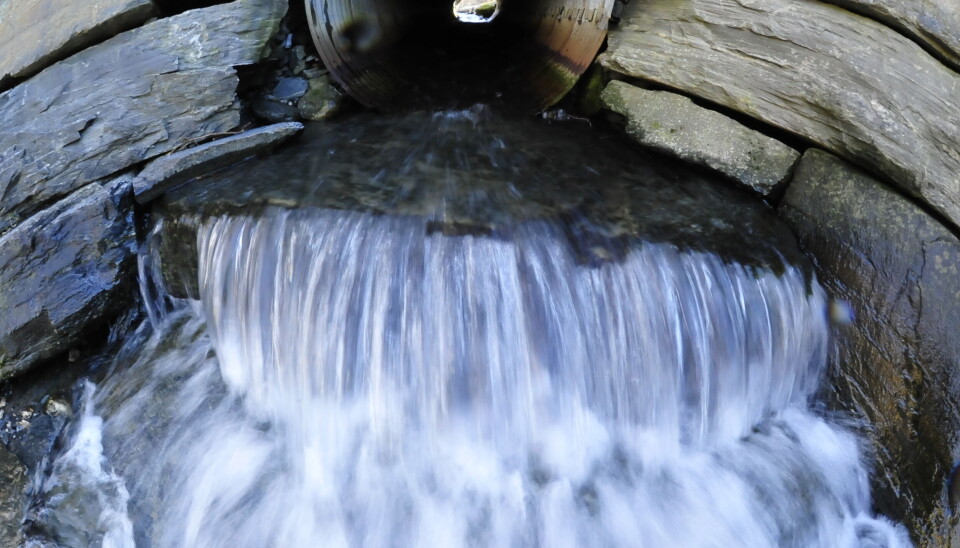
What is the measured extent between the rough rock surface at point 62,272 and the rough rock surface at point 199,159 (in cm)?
12

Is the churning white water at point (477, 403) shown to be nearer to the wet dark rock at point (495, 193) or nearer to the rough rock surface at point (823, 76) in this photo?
the wet dark rock at point (495, 193)

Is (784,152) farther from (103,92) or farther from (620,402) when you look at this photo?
(103,92)

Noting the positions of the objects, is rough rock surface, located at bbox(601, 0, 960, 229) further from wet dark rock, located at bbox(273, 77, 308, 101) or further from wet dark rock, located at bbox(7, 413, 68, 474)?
wet dark rock, located at bbox(7, 413, 68, 474)

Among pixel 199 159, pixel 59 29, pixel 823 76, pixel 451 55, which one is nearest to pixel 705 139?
pixel 823 76

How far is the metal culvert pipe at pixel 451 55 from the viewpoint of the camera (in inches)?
170

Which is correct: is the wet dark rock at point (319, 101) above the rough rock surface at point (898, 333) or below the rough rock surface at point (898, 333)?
above

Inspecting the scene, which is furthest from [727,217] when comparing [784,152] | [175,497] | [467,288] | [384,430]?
[175,497]

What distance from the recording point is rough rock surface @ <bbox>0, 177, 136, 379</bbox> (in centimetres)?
299

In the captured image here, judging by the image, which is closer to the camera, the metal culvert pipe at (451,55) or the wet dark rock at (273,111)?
the wet dark rock at (273,111)

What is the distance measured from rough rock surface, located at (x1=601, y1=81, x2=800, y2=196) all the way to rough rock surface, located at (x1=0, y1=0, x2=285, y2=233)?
215 cm

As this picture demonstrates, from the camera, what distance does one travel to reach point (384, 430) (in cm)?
279

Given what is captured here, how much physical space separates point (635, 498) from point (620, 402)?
0.38m

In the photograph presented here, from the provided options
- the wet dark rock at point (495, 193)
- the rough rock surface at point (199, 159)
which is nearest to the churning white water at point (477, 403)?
the wet dark rock at point (495, 193)

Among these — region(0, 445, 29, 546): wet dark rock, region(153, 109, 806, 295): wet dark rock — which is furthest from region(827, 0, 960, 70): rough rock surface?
region(0, 445, 29, 546): wet dark rock
